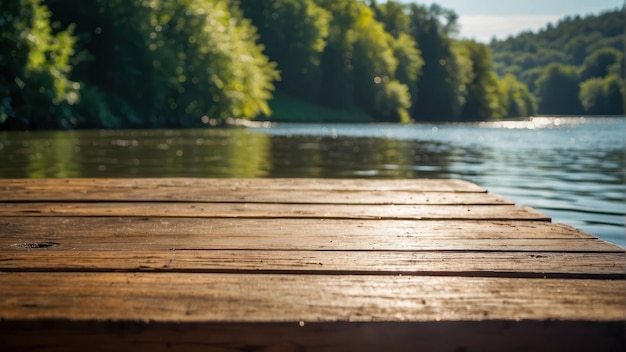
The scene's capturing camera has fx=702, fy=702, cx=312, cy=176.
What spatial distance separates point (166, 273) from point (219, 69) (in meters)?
35.9

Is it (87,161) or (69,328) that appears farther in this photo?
(87,161)

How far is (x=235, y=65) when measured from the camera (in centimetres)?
3775

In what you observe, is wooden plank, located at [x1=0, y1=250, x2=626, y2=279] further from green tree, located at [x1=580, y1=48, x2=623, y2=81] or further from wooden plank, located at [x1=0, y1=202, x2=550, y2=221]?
green tree, located at [x1=580, y1=48, x2=623, y2=81]

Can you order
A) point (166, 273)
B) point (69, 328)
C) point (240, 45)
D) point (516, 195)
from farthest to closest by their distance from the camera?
point (240, 45) → point (516, 195) → point (166, 273) → point (69, 328)

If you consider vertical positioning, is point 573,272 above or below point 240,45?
below

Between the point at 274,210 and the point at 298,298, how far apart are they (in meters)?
1.62

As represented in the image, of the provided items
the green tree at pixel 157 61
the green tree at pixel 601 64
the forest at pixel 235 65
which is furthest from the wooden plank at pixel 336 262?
the green tree at pixel 601 64

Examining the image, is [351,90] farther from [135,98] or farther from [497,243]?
[497,243]

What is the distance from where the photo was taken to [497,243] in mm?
2547

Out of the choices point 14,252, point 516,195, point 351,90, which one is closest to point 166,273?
point 14,252

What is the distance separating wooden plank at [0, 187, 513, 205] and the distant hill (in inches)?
5161

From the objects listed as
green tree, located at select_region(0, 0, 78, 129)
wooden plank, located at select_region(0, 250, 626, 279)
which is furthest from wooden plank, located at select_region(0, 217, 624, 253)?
green tree, located at select_region(0, 0, 78, 129)

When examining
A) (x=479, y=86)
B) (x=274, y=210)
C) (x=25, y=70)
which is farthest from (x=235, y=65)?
(x=479, y=86)

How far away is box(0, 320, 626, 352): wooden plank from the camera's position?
160cm
